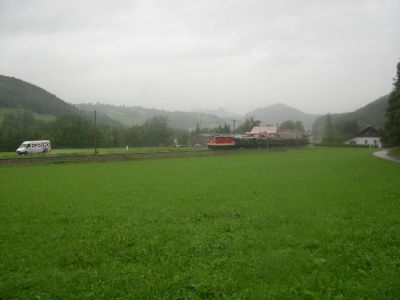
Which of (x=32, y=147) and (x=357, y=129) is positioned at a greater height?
(x=357, y=129)

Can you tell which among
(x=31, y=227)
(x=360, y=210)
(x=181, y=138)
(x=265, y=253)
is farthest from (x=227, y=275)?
(x=181, y=138)

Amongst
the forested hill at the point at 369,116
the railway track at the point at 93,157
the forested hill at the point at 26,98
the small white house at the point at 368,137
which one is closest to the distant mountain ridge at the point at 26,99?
the forested hill at the point at 26,98

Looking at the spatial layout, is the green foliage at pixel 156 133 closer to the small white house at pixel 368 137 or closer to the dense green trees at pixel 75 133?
the dense green trees at pixel 75 133

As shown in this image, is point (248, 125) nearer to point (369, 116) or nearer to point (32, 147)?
point (369, 116)

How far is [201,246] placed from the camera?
809cm

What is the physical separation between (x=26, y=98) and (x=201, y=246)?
134 meters

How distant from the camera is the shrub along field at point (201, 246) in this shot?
611cm

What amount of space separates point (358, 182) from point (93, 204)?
14824mm

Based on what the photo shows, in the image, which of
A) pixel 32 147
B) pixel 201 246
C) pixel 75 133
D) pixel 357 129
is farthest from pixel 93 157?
pixel 357 129

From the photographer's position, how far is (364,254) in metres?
7.57

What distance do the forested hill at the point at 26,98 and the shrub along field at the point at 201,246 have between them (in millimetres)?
115463

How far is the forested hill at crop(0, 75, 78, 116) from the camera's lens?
392ft

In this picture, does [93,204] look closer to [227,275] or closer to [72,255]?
[72,255]

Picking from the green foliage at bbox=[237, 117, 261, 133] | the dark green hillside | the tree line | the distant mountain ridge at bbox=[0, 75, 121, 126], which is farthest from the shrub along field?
the dark green hillside
